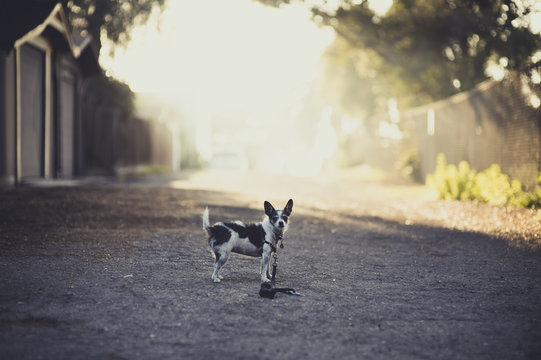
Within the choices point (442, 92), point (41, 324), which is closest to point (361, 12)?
point (442, 92)

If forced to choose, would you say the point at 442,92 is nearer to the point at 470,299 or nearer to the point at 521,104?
the point at 521,104

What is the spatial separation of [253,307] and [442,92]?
21.8 m

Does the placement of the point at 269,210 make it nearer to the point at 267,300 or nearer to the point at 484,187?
the point at 267,300

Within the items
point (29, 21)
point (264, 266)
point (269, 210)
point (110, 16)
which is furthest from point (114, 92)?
point (264, 266)

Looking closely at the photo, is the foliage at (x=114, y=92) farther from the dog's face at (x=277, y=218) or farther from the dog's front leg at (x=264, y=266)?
the dog's front leg at (x=264, y=266)

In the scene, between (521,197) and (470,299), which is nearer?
(470,299)

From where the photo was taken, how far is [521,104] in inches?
460

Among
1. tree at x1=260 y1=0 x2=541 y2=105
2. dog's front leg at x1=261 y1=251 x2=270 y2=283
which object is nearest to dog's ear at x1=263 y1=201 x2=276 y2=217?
dog's front leg at x1=261 y1=251 x2=270 y2=283

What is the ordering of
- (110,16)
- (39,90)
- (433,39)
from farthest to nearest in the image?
1. (110,16)
2. (433,39)
3. (39,90)

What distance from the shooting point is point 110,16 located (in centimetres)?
2862

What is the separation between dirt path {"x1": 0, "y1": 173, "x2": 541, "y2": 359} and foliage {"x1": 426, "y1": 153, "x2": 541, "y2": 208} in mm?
1416

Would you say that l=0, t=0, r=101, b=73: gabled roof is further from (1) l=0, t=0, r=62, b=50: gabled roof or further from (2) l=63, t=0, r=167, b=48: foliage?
(2) l=63, t=0, r=167, b=48: foliage

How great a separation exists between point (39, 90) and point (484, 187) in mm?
12003

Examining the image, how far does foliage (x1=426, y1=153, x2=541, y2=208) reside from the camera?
11.1 meters
